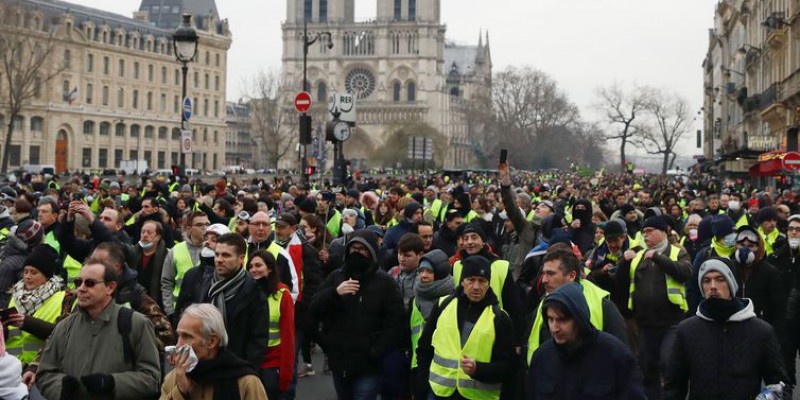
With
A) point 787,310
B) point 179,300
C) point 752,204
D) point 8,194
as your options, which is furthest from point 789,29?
point 179,300

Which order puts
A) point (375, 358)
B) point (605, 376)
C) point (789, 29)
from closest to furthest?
point (605, 376)
point (375, 358)
point (789, 29)

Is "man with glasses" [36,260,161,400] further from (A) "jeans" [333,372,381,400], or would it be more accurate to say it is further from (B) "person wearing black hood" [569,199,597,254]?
(B) "person wearing black hood" [569,199,597,254]

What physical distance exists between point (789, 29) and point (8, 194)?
3101 centimetres

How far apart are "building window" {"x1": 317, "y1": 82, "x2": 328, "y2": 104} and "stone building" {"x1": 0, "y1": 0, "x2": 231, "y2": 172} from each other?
26.0 meters

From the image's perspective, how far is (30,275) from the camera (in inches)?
256

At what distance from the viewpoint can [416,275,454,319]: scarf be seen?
24.2 ft

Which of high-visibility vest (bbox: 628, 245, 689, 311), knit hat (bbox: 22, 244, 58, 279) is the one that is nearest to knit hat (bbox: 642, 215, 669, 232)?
high-visibility vest (bbox: 628, 245, 689, 311)

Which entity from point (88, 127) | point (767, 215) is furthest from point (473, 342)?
point (88, 127)

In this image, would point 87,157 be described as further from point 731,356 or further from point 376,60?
point 731,356

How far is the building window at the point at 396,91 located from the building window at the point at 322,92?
26.6 feet

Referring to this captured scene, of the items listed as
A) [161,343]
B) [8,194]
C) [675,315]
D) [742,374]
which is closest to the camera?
[742,374]

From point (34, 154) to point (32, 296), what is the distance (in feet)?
270

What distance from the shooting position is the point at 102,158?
92.4 meters

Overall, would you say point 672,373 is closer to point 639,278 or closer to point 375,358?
point 375,358
